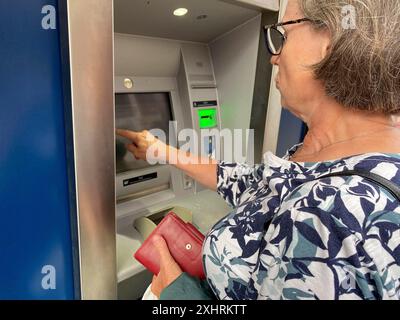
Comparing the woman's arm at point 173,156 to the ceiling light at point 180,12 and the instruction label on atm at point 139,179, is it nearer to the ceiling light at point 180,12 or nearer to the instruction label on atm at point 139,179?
the instruction label on atm at point 139,179

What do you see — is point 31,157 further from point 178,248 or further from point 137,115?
point 137,115

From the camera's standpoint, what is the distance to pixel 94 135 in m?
0.84

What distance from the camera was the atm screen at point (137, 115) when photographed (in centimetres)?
131

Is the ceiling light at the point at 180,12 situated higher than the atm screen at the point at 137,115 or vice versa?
the ceiling light at the point at 180,12

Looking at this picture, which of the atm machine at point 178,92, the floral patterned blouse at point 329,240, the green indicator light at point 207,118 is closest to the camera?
the floral patterned blouse at point 329,240

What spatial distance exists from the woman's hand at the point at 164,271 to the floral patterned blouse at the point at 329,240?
294 millimetres

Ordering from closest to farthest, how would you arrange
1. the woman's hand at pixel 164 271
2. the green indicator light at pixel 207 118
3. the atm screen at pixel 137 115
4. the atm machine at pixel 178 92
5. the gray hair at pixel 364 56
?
the gray hair at pixel 364 56
the woman's hand at pixel 164 271
the atm machine at pixel 178 92
the atm screen at pixel 137 115
the green indicator light at pixel 207 118

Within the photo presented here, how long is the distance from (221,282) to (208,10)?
0.97 metres

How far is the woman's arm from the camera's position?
3.96 feet

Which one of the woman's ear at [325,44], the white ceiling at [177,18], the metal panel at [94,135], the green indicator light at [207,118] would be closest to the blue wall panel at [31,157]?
the metal panel at [94,135]

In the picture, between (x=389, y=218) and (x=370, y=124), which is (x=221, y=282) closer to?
(x=389, y=218)

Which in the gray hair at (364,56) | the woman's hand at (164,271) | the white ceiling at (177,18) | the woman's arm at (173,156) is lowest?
the woman's hand at (164,271)

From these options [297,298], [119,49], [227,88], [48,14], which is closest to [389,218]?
[297,298]

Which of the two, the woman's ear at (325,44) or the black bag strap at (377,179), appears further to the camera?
the woman's ear at (325,44)
